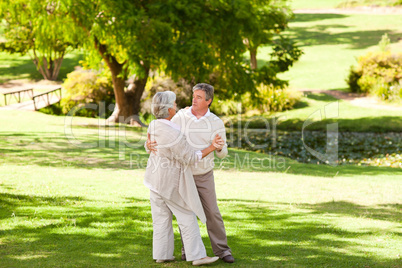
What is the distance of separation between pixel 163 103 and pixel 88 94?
76.2ft

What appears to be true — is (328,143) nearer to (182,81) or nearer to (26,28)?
(182,81)

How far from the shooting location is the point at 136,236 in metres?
6.73

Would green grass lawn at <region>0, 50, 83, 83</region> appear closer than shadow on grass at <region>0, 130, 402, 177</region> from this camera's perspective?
No

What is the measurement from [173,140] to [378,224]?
4.32 metres

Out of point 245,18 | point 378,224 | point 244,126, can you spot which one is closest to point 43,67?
point 244,126

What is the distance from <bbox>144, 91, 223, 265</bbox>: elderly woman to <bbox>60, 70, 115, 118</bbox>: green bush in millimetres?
22340

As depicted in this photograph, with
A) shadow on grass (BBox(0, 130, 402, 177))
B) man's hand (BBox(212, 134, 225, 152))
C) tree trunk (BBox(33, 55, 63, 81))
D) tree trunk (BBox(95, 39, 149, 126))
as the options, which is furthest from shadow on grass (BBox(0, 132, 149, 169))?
tree trunk (BBox(33, 55, 63, 81))

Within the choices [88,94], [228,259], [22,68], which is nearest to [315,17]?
[22,68]

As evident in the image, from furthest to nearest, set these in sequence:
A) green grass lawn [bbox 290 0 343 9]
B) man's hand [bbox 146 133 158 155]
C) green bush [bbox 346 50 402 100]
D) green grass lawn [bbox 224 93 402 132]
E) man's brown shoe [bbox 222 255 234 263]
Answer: green grass lawn [bbox 290 0 343 9], green bush [bbox 346 50 402 100], green grass lawn [bbox 224 93 402 132], man's brown shoe [bbox 222 255 234 263], man's hand [bbox 146 133 158 155]

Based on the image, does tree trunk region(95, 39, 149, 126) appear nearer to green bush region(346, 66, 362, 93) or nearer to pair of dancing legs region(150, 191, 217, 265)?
green bush region(346, 66, 362, 93)

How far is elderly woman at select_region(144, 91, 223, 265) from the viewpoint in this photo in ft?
17.0

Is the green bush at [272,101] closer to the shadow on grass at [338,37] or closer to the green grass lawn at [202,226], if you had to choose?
the green grass lawn at [202,226]

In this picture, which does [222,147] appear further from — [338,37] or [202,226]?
[338,37]

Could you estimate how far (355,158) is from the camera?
19.1m
